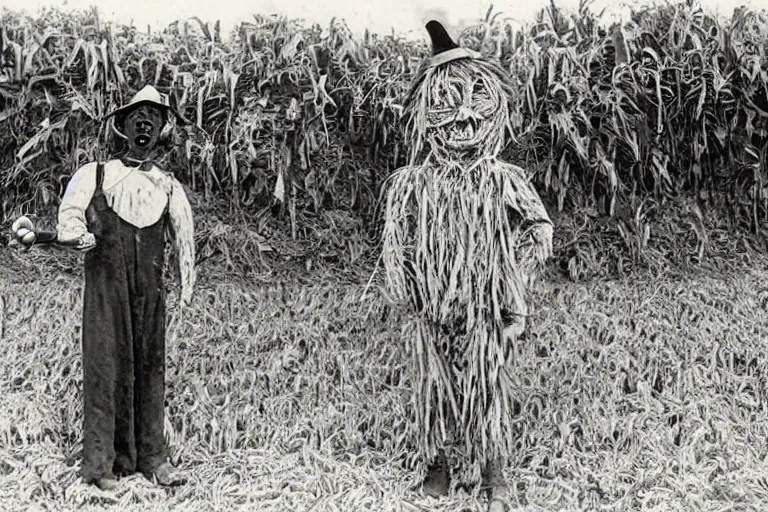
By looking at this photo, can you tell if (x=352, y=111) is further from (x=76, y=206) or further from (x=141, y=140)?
(x=76, y=206)

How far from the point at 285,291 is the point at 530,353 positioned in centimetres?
59

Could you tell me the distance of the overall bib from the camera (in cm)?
194

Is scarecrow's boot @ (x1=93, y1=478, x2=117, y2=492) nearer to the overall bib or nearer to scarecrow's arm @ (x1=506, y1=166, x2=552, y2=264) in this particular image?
the overall bib

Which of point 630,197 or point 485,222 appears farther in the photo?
point 630,197

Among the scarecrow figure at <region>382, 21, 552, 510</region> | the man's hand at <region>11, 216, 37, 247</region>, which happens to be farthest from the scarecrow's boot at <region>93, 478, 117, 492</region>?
the scarecrow figure at <region>382, 21, 552, 510</region>

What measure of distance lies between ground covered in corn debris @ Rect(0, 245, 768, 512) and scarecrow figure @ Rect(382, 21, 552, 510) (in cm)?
13

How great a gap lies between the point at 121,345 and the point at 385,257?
1.89 ft

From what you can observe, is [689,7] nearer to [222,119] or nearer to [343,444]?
[222,119]

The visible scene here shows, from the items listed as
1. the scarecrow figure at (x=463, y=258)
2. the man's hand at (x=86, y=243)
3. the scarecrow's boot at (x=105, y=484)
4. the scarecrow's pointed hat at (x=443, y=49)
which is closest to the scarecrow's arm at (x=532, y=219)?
the scarecrow figure at (x=463, y=258)

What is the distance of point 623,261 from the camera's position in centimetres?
229

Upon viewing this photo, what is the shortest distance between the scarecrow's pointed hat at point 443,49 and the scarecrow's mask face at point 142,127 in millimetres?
584

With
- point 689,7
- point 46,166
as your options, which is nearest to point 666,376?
point 689,7

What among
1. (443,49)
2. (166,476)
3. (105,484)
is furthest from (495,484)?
(443,49)

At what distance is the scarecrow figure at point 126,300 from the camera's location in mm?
1938
